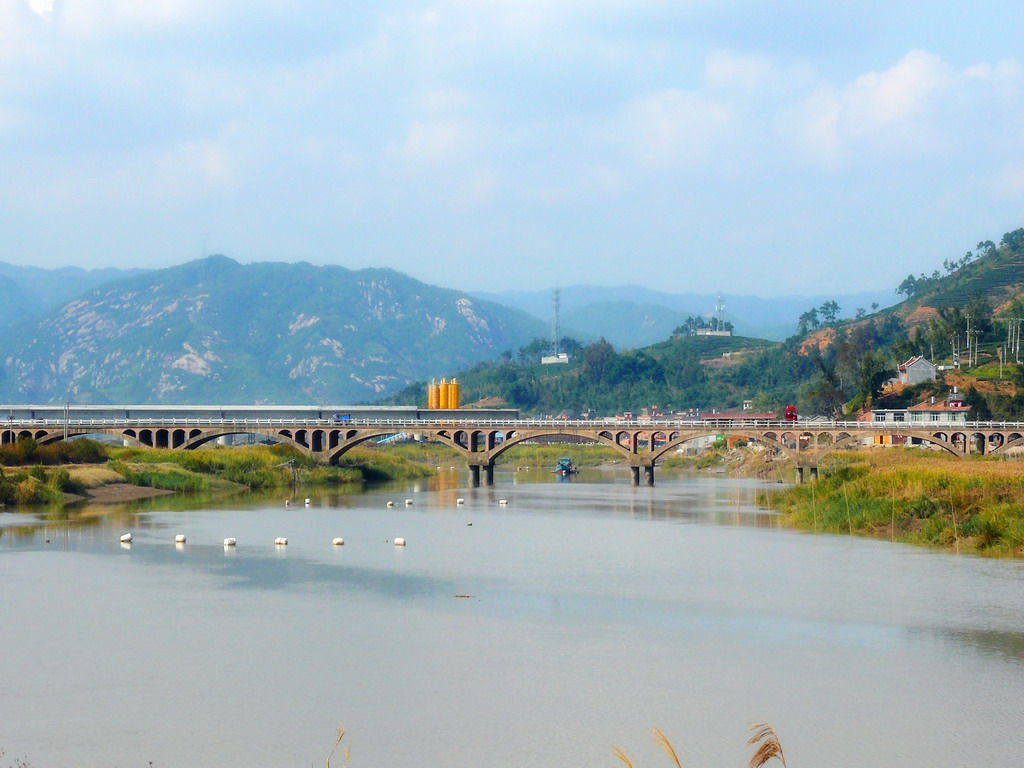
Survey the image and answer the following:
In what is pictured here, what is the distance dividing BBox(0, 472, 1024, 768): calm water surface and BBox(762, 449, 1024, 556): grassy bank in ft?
7.01

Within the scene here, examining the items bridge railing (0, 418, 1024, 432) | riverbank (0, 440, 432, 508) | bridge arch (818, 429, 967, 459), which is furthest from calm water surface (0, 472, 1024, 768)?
bridge railing (0, 418, 1024, 432)

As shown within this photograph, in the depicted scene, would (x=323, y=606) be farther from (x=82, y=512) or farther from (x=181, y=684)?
(x=82, y=512)

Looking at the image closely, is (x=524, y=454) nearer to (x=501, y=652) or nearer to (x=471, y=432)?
(x=471, y=432)

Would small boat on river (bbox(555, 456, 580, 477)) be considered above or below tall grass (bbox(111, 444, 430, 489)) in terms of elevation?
below

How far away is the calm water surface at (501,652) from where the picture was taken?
69.9 feet

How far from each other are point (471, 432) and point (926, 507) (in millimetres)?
60069

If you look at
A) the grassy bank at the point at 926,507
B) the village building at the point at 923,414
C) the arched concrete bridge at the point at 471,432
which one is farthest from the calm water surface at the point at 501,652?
the village building at the point at 923,414

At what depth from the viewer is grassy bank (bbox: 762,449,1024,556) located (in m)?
44.3

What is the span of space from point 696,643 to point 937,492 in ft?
82.9

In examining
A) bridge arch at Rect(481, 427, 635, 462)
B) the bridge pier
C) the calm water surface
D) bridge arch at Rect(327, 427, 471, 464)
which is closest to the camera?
the calm water surface

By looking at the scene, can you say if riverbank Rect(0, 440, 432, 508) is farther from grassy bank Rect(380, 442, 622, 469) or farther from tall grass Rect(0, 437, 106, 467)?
grassy bank Rect(380, 442, 622, 469)

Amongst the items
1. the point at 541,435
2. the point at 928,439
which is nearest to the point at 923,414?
the point at 928,439

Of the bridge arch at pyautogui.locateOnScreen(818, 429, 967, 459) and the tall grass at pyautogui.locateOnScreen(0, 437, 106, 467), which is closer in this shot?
the tall grass at pyautogui.locateOnScreen(0, 437, 106, 467)

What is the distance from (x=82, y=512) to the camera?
63.8m
